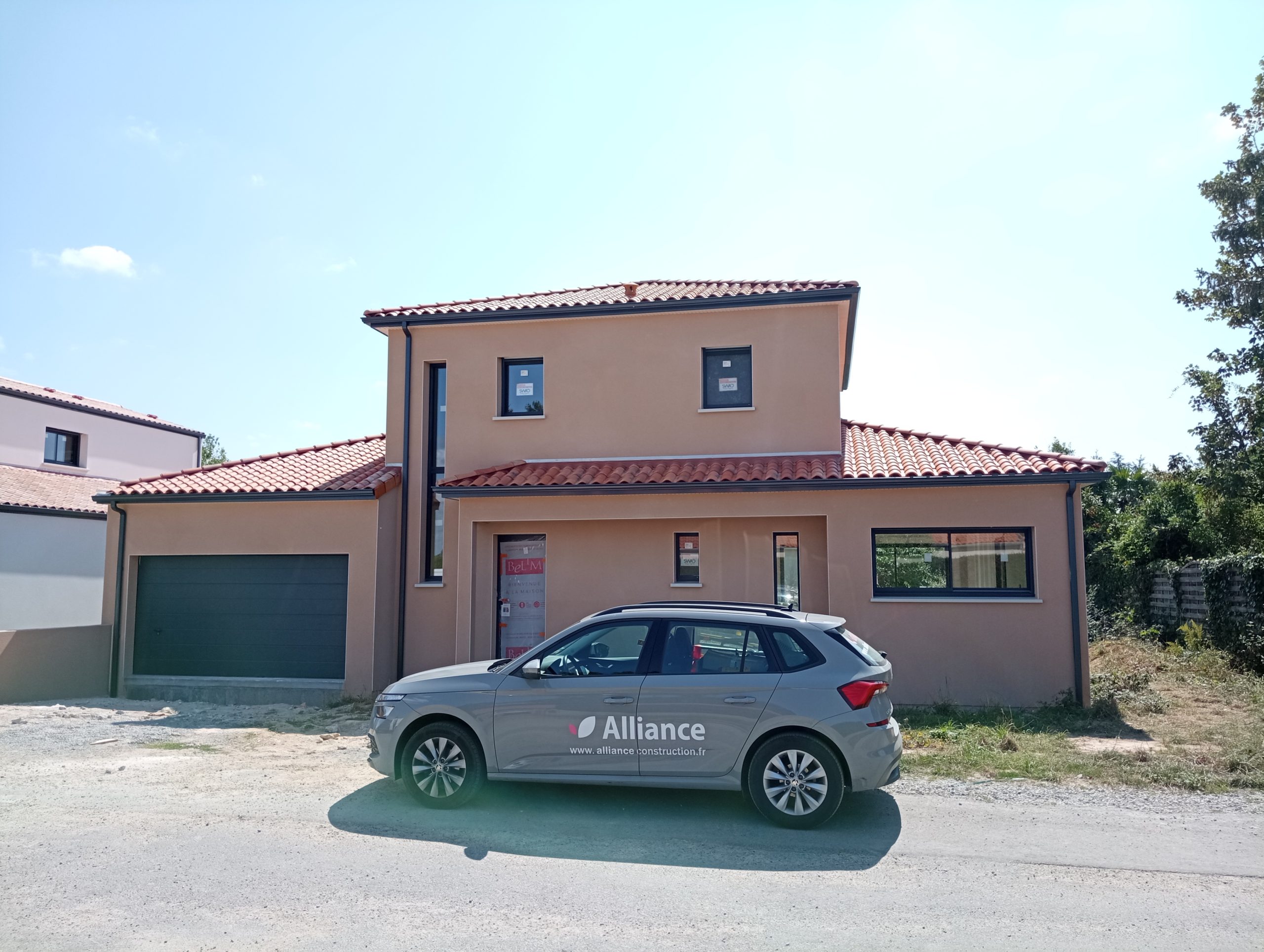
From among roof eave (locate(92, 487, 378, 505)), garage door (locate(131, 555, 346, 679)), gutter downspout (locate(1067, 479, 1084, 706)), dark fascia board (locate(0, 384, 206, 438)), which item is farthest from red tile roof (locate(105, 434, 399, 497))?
dark fascia board (locate(0, 384, 206, 438))

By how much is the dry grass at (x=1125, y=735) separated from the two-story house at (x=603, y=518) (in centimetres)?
94

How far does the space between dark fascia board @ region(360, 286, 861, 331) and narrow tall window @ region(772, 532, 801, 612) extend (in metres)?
3.74

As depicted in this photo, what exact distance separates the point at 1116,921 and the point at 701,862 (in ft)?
7.70

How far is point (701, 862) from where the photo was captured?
18.8ft

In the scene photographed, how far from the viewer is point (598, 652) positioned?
7.03 m

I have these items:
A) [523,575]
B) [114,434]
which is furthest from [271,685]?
[114,434]

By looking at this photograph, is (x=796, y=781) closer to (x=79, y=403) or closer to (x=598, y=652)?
(x=598, y=652)

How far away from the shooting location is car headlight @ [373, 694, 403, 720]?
A: 23.1 ft

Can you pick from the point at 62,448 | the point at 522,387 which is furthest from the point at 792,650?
the point at 62,448

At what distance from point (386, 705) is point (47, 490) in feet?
65.9

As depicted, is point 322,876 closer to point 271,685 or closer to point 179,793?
point 179,793

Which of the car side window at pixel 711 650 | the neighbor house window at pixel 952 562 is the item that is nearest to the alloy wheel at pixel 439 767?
the car side window at pixel 711 650

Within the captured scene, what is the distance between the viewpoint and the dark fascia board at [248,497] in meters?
13.9

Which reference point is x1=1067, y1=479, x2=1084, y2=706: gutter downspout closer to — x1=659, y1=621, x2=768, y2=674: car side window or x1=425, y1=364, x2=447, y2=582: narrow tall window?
x1=659, y1=621, x2=768, y2=674: car side window
